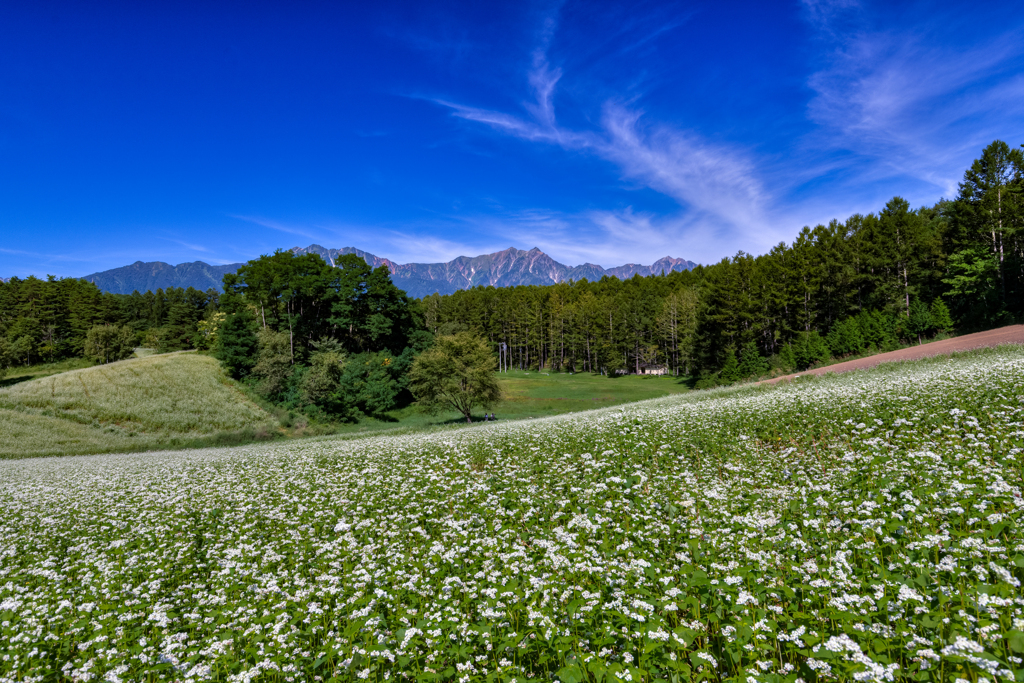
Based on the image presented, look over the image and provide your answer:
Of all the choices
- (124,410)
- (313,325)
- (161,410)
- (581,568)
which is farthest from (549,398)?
(581,568)

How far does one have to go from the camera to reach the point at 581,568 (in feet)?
20.8

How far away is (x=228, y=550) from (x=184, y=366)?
72.3m

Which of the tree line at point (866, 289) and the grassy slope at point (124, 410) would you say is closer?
the grassy slope at point (124, 410)

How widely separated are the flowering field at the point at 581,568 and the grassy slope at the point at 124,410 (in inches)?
1282

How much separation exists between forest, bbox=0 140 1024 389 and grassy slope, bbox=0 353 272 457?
19.7 ft

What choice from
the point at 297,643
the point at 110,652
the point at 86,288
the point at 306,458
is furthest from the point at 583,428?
the point at 86,288

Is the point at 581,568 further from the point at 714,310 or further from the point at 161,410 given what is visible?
the point at 714,310

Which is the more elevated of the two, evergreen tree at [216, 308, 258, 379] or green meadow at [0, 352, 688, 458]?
evergreen tree at [216, 308, 258, 379]

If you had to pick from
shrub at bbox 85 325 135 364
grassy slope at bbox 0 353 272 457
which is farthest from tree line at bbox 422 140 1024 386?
shrub at bbox 85 325 135 364

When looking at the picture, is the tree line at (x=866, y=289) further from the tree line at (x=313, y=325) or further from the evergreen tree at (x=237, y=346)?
the evergreen tree at (x=237, y=346)

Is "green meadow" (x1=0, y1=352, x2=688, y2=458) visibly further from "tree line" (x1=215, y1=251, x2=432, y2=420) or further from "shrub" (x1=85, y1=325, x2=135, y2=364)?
"shrub" (x1=85, y1=325, x2=135, y2=364)

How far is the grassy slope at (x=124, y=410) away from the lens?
36.5 meters

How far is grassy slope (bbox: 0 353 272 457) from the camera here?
120 feet

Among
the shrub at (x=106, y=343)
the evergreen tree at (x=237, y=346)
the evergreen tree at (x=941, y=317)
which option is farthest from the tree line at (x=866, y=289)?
the shrub at (x=106, y=343)
